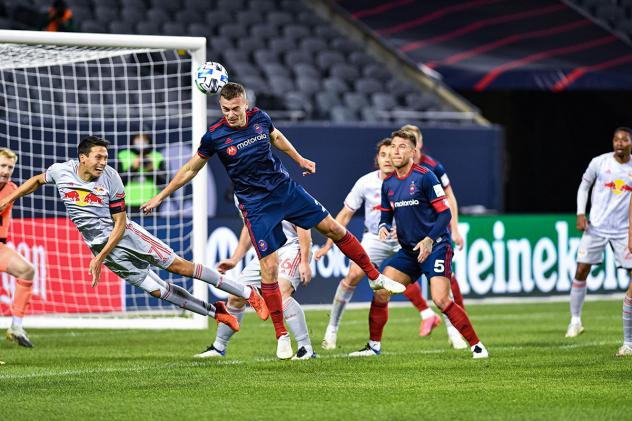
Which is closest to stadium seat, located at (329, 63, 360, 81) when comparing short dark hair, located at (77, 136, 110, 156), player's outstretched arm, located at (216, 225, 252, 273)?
player's outstretched arm, located at (216, 225, 252, 273)

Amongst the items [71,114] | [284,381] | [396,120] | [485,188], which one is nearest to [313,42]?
[396,120]

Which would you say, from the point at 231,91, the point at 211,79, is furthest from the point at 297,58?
the point at 231,91

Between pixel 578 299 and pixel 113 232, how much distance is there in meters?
5.27

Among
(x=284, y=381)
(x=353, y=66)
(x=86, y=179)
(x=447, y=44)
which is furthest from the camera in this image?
(x=447, y=44)

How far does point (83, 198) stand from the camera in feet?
33.3

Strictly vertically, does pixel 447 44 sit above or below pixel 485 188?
above

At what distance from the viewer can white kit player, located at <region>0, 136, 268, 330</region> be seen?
9961 millimetres

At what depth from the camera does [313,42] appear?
23.5 metres

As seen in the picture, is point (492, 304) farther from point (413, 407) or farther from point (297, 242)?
point (413, 407)

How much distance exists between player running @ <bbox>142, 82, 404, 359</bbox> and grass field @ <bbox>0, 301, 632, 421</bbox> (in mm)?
863

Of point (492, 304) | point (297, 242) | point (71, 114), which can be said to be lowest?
point (492, 304)

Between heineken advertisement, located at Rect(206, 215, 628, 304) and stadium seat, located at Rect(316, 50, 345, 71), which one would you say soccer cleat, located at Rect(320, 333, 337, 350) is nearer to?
heineken advertisement, located at Rect(206, 215, 628, 304)

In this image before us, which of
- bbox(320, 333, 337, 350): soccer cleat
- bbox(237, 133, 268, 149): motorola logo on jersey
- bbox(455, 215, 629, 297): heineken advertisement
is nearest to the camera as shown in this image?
bbox(237, 133, 268, 149): motorola logo on jersey

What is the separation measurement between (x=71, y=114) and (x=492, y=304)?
21.8ft
